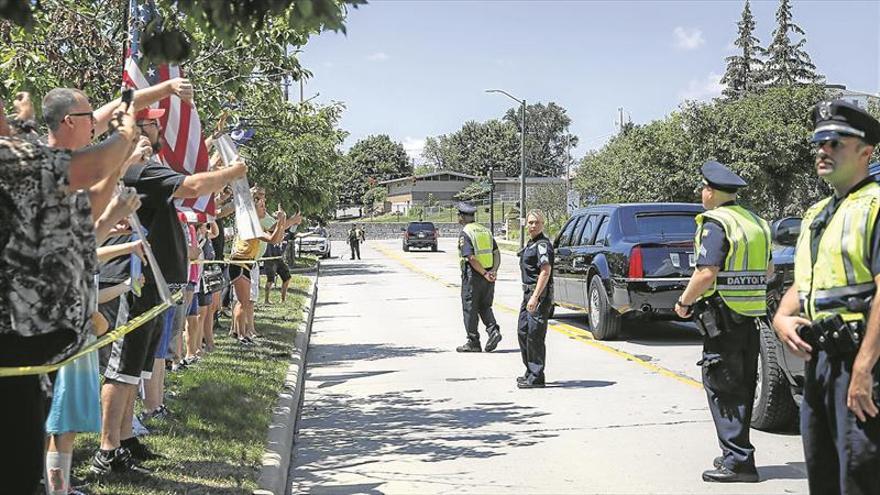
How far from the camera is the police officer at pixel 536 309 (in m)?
9.23

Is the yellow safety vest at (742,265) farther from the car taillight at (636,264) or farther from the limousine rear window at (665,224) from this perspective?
the limousine rear window at (665,224)

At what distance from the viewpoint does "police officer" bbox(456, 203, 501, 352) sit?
39.1ft

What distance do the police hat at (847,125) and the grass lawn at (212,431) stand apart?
12.2 ft

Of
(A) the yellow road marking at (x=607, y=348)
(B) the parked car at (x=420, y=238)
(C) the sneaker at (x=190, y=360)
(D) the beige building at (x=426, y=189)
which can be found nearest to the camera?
(A) the yellow road marking at (x=607, y=348)

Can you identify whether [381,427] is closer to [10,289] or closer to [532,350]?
[532,350]

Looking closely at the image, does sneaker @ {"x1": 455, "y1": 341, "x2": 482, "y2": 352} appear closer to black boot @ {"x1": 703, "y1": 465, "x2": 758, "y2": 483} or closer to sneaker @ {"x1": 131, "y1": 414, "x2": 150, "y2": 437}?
sneaker @ {"x1": 131, "y1": 414, "x2": 150, "y2": 437}

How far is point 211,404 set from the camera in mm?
7609

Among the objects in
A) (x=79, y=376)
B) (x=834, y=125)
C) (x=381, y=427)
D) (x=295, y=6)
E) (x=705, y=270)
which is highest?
(x=295, y=6)

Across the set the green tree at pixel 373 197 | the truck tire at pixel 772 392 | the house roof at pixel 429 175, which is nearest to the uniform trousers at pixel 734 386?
the truck tire at pixel 772 392

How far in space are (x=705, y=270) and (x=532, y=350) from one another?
3.52 meters

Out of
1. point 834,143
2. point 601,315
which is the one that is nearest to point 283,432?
point 834,143

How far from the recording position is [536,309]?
9.26 meters

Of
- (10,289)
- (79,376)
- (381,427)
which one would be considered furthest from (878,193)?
(381,427)

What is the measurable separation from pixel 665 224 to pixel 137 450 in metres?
8.58
